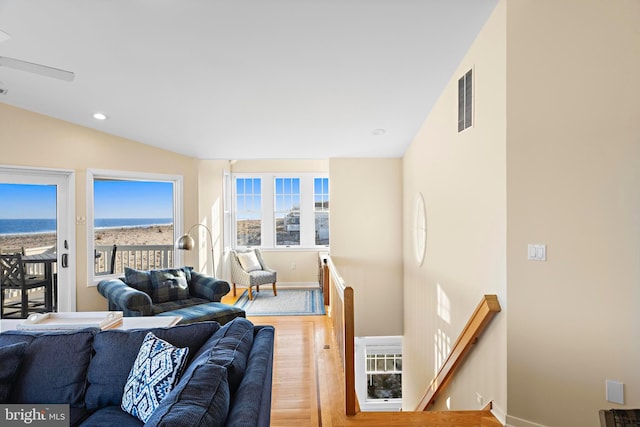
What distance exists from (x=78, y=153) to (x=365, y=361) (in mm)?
5325

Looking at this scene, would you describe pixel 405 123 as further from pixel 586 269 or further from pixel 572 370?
pixel 572 370

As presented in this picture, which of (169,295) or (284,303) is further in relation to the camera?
(284,303)

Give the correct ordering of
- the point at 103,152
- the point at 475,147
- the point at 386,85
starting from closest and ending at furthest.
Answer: the point at 475,147, the point at 386,85, the point at 103,152

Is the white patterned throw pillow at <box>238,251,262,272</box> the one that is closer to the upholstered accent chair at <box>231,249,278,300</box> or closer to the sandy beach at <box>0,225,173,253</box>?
the upholstered accent chair at <box>231,249,278,300</box>

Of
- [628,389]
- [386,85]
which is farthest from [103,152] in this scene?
[628,389]

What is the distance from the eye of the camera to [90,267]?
4.07 meters

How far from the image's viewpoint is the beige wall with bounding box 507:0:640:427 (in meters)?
1.95

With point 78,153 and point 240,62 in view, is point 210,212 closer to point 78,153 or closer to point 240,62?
point 78,153

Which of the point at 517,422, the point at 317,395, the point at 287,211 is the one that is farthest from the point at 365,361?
the point at 517,422

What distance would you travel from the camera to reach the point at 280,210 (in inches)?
271

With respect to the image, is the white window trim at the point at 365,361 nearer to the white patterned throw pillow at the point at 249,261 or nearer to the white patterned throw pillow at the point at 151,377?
the white patterned throw pillow at the point at 249,261

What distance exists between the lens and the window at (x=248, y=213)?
270 inches

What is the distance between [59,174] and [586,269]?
5077mm

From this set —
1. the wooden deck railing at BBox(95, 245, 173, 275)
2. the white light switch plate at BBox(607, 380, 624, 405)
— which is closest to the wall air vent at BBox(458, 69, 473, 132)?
the white light switch plate at BBox(607, 380, 624, 405)
